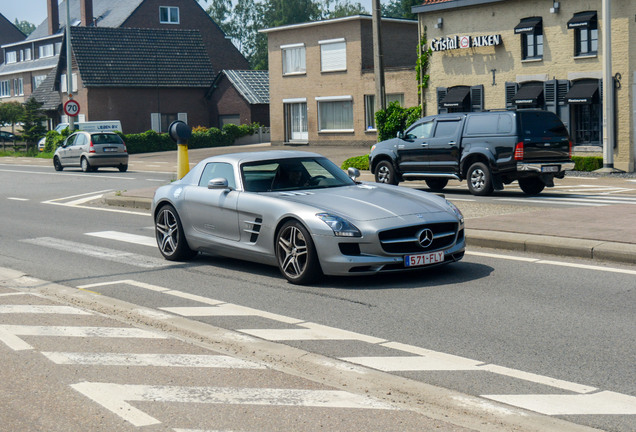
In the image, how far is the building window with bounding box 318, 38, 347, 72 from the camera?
4688 cm

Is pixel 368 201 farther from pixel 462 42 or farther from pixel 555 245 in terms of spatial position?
pixel 462 42

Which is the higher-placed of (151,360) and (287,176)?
(287,176)

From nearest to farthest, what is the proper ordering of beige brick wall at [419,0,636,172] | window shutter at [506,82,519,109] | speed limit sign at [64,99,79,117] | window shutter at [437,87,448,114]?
beige brick wall at [419,0,636,172] < window shutter at [506,82,519,109] < window shutter at [437,87,448,114] < speed limit sign at [64,99,79,117]

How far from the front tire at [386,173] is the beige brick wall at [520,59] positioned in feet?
34.9

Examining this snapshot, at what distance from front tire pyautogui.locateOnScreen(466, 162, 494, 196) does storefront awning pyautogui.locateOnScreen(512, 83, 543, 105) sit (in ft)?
42.7

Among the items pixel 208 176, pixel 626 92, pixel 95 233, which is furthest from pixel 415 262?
pixel 626 92

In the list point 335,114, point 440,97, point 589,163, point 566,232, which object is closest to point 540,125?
point 566,232

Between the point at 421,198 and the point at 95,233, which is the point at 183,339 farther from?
the point at 95,233

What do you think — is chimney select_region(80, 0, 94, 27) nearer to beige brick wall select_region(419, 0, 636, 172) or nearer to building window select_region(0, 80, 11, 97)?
building window select_region(0, 80, 11, 97)

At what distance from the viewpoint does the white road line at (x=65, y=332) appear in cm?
697

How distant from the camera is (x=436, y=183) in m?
22.4

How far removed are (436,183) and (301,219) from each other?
13.9 m

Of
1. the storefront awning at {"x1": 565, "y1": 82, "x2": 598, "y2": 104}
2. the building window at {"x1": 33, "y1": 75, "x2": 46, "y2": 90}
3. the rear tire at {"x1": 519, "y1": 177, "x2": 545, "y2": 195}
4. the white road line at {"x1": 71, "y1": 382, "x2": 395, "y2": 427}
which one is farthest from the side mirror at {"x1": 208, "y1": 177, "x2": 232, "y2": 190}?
the building window at {"x1": 33, "y1": 75, "x2": 46, "y2": 90}

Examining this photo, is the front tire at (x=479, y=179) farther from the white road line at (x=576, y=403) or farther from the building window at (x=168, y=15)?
the building window at (x=168, y=15)
